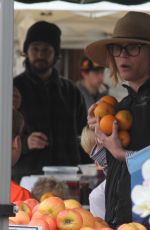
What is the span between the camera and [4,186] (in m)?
2.05

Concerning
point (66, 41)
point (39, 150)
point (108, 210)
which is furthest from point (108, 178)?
point (66, 41)

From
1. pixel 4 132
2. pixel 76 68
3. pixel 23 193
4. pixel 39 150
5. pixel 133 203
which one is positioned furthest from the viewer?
pixel 76 68

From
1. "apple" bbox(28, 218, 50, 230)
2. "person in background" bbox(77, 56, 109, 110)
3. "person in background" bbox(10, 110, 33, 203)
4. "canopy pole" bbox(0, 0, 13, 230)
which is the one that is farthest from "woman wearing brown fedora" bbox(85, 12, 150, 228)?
"person in background" bbox(77, 56, 109, 110)

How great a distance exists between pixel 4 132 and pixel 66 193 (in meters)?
2.84

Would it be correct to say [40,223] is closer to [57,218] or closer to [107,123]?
[57,218]

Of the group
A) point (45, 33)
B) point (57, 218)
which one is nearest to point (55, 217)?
point (57, 218)

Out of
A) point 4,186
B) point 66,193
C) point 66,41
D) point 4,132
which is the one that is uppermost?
point 66,41

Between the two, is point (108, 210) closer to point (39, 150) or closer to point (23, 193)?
point (23, 193)

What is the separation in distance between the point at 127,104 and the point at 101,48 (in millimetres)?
518

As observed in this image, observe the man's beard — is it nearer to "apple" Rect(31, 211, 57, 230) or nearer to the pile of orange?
the pile of orange

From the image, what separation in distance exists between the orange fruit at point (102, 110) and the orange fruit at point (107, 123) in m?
0.04

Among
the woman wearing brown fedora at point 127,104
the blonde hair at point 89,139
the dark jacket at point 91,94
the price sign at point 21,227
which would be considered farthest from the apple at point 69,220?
the dark jacket at point 91,94

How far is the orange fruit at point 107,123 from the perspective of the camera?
3311 mm

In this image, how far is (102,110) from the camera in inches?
133
